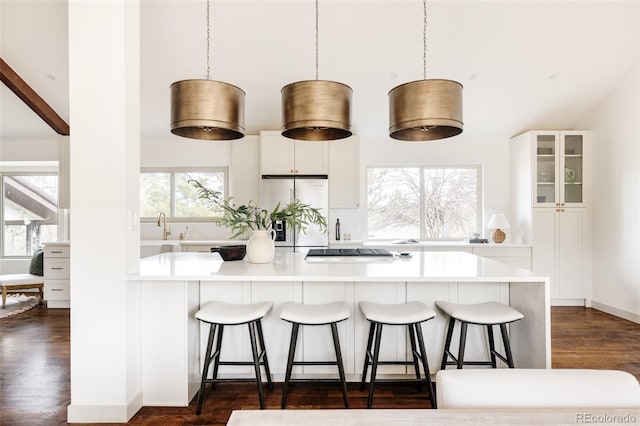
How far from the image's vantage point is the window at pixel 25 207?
5.96 m

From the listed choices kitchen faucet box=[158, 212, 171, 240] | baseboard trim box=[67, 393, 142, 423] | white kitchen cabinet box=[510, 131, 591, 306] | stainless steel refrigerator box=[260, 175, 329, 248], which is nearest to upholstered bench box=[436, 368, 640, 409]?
baseboard trim box=[67, 393, 142, 423]

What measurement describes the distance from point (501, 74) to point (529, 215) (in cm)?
183

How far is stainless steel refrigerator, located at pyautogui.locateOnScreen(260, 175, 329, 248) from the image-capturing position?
4.53 m

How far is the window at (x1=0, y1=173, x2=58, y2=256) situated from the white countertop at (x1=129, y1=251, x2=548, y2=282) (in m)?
4.50

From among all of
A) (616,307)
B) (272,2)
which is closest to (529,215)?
(616,307)

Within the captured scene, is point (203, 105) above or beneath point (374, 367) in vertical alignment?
above

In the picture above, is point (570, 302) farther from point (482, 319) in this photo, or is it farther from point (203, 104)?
point (203, 104)

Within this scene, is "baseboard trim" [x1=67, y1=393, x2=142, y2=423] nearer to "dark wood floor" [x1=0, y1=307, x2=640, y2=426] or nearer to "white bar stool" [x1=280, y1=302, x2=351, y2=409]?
"dark wood floor" [x1=0, y1=307, x2=640, y2=426]

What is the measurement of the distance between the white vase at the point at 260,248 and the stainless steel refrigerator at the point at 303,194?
6.20ft

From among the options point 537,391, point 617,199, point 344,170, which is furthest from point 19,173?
point 617,199

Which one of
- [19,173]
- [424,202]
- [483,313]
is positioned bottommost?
[483,313]

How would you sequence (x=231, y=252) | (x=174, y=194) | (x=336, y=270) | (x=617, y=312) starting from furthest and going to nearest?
(x=174, y=194), (x=617, y=312), (x=231, y=252), (x=336, y=270)

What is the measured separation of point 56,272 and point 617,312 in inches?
270

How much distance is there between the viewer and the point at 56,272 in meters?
4.75
